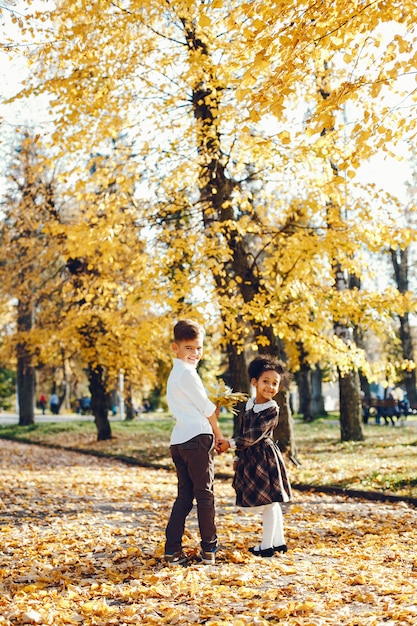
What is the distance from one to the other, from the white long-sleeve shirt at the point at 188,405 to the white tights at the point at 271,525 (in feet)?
2.82

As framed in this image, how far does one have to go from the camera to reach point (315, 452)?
46.1 ft

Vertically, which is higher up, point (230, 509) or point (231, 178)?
point (231, 178)

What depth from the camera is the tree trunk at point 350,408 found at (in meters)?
15.6

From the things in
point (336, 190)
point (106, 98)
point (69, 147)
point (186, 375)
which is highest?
point (106, 98)

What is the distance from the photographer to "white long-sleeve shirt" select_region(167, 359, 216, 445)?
5.00 metres

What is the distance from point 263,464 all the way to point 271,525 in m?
0.52

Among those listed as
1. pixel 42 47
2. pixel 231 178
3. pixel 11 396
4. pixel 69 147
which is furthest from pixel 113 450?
pixel 11 396

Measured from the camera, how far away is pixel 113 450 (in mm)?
16734

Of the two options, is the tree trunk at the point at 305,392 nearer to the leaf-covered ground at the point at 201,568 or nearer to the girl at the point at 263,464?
the leaf-covered ground at the point at 201,568

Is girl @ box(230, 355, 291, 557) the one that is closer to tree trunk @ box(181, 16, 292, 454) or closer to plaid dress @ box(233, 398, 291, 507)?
plaid dress @ box(233, 398, 291, 507)

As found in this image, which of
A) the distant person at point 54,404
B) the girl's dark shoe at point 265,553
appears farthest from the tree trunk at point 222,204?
the distant person at point 54,404

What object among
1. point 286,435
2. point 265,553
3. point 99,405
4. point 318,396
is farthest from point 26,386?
point 265,553

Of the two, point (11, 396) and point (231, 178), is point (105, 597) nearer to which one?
point (231, 178)

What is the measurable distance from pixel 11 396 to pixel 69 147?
43022 mm
